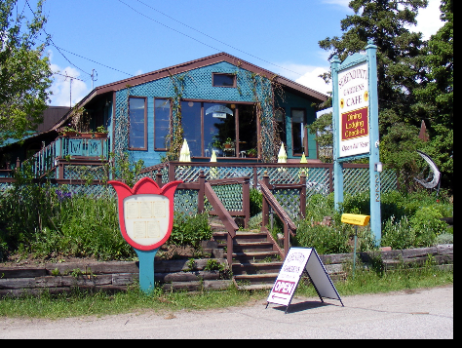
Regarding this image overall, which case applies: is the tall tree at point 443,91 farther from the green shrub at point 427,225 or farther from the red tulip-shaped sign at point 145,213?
the red tulip-shaped sign at point 145,213

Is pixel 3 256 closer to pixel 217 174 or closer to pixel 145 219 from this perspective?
pixel 145 219

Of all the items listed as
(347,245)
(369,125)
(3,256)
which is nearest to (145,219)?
(3,256)

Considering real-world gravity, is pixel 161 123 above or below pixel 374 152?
above

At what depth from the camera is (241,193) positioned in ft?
38.2

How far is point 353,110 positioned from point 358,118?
0.27 m

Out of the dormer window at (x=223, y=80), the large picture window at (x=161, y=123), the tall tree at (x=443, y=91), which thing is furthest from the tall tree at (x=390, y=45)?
the large picture window at (x=161, y=123)

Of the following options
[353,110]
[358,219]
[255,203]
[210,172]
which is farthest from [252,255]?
[353,110]

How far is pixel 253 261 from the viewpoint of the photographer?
10078mm

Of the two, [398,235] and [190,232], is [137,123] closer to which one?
[190,232]

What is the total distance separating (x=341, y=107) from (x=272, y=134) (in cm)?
765

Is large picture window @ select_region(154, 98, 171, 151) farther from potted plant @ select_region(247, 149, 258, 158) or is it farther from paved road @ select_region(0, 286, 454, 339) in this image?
paved road @ select_region(0, 286, 454, 339)

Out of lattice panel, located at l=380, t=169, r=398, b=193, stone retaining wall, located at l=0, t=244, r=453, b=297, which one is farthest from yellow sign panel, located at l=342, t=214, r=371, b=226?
lattice panel, located at l=380, t=169, r=398, b=193

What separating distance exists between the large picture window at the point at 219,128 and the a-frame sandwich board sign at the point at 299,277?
10662 millimetres

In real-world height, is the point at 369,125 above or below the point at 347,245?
above
